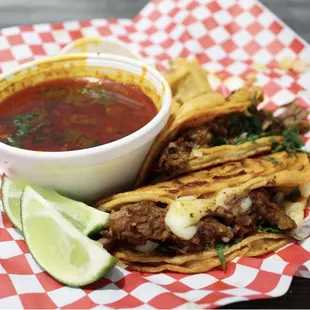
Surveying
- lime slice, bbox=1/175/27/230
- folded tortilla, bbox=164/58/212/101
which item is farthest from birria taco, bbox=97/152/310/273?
folded tortilla, bbox=164/58/212/101

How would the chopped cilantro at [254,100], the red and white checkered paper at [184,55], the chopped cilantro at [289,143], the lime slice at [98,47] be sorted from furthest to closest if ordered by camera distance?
the lime slice at [98,47], the chopped cilantro at [254,100], the chopped cilantro at [289,143], the red and white checkered paper at [184,55]

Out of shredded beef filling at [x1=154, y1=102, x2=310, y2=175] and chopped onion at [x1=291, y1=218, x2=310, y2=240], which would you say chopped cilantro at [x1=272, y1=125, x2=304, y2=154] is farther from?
chopped onion at [x1=291, y1=218, x2=310, y2=240]

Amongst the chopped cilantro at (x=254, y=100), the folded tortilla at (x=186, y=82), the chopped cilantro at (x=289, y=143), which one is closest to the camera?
the chopped cilantro at (x=289, y=143)

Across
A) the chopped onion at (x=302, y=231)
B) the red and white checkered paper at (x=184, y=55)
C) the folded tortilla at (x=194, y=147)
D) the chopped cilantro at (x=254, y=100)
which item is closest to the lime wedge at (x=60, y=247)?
the red and white checkered paper at (x=184, y=55)

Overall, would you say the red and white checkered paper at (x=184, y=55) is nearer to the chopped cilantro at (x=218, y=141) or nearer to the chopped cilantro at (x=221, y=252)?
the chopped cilantro at (x=221, y=252)

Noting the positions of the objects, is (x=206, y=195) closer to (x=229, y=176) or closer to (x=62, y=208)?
(x=229, y=176)

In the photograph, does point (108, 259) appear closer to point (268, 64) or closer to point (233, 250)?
point (233, 250)

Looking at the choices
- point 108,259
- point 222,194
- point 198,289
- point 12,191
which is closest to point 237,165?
point 222,194
